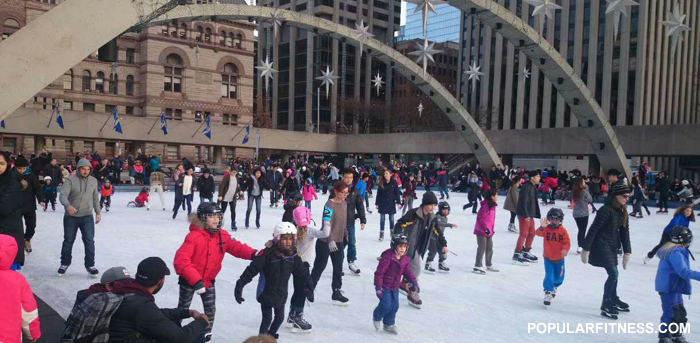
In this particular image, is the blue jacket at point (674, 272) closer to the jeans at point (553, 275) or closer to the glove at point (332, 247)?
the jeans at point (553, 275)

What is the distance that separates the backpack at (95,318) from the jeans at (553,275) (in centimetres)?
543

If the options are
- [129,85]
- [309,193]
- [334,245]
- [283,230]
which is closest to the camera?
[283,230]

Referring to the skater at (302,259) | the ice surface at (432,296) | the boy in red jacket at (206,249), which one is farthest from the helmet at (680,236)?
the boy in red jacket at (206,249)

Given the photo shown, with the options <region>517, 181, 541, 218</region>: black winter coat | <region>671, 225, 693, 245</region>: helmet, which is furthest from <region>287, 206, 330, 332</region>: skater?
<region>517, 181, 541, 218</region>: black winter coat

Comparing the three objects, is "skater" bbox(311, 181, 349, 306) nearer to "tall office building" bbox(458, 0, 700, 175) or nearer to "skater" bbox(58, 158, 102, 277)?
"skater" bbox(58, 158, 102, 277)

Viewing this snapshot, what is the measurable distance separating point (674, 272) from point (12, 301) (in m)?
5.50

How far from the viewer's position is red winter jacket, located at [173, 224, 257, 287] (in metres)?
4.46

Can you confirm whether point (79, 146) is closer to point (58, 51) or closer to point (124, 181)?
point (124, 181)

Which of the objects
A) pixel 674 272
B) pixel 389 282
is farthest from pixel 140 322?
pixel 674 272

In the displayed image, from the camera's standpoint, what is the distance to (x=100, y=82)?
4666 cm

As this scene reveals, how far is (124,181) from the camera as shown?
2739cm

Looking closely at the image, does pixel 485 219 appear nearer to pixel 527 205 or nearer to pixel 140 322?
pixel 527 205

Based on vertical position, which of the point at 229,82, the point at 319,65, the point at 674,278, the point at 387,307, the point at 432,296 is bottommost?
the point at 432,296

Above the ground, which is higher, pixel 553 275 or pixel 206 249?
pixel 206 249
